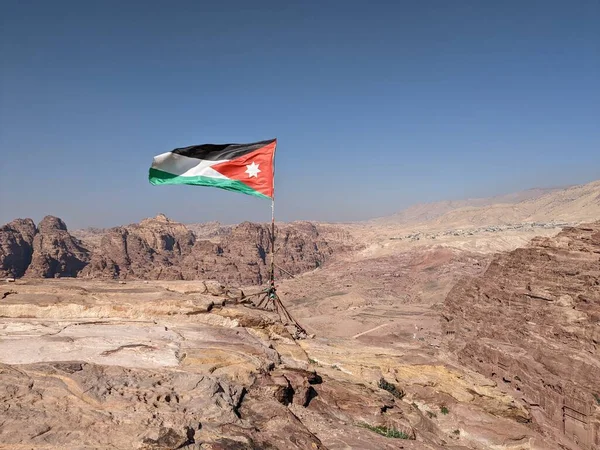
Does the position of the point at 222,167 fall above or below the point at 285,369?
above

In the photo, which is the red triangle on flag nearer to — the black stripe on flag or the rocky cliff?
the black stripe on flag

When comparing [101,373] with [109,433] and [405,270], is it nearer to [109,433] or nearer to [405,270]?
[109,433]

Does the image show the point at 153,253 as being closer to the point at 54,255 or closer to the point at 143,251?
the point at 143,251

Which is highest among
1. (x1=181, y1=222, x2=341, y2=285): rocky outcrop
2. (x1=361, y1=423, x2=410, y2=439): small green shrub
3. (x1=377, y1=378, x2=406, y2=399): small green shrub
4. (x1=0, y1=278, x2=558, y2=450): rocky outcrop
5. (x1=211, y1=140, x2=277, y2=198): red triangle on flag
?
(x1=211, y1=140, x2=277, y2=198): red triangle on flag

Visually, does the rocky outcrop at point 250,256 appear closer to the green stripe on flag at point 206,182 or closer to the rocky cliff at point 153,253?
the rocky cliff at point 153,253

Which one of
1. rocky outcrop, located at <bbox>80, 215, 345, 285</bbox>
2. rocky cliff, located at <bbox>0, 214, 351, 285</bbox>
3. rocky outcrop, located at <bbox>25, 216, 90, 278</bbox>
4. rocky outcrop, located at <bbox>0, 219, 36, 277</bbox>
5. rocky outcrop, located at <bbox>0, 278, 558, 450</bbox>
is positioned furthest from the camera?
rocky outcrop, located at <bbox>80, 215, 345, 285</bbox>

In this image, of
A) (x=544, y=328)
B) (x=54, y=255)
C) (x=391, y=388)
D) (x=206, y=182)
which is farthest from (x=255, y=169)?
(x=54, y=255)

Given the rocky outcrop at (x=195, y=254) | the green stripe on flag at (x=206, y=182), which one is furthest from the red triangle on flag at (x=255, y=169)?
the rocky outcrop at (x=195, y=254)

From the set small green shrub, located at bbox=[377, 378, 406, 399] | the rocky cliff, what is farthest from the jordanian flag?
the rocky cliff
